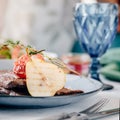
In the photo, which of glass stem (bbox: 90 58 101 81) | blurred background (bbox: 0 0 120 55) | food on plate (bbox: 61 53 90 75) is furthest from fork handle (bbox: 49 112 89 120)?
blurred background (bbox: 0 0 120 55)

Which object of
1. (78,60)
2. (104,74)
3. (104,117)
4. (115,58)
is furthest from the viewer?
(78,60)

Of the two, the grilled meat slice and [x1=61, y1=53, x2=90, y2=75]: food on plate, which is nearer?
the grilled meat slice

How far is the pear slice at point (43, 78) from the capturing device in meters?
0.75

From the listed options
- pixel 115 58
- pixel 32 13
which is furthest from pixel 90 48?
pixel 32 13

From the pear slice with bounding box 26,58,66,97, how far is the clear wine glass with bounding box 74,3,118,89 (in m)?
0.36

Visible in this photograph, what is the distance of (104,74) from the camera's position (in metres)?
1.24

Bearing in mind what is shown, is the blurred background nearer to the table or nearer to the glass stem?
the glass stem

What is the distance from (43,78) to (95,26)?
1.37 ft

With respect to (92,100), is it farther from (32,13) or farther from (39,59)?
(32,13)

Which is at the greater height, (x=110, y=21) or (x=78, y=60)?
(x=110, y=21)

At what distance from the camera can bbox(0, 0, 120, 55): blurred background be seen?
2.70 metres

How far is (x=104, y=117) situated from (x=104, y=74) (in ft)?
1.74

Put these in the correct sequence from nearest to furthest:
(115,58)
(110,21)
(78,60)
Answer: (110,21) → (115,58) → (78,60)

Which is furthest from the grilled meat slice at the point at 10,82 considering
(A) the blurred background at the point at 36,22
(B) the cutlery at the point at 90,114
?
(A) the blurred background at the point at 36,22
